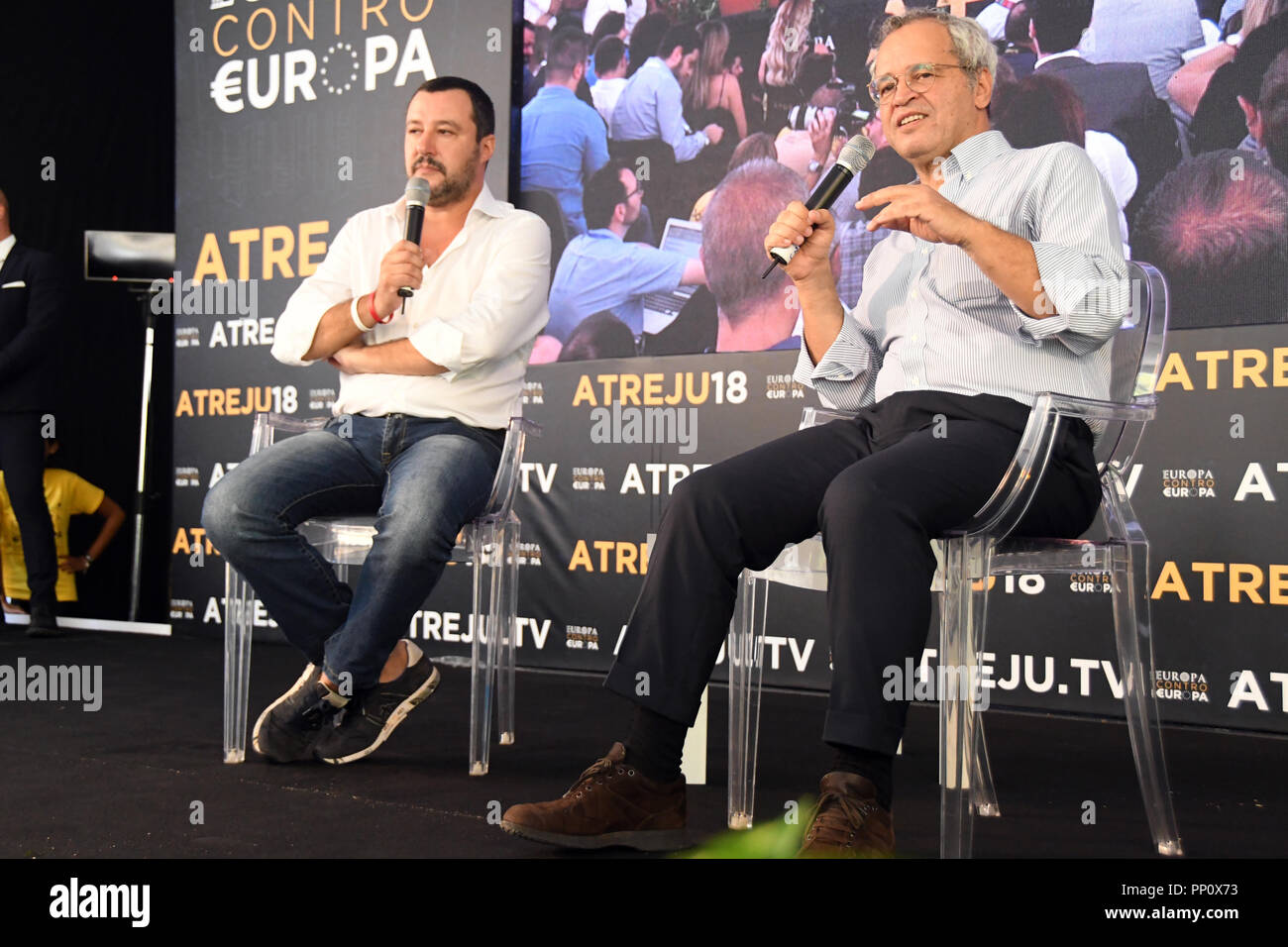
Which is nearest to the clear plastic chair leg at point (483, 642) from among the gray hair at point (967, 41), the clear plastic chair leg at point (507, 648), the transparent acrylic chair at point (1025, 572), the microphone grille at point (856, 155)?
the clear plastic chair leg at point (507, 648)

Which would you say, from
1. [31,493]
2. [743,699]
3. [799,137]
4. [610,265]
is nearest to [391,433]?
[743,699]

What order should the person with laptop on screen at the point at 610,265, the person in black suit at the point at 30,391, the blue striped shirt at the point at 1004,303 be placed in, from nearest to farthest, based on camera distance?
the blue striped shirt at the point at 1004,303 → the person with laptop on screen at the point at 610,265 → the person in black suit at the point at 30,391

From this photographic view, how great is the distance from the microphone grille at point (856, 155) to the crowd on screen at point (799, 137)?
4.85 ft

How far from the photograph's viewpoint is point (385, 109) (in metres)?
4.23

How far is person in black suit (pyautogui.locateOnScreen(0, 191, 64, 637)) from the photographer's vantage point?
14.3ft

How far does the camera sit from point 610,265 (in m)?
3.94

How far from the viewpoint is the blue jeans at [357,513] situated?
221cm

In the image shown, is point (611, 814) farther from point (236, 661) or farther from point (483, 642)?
point (236, 661)

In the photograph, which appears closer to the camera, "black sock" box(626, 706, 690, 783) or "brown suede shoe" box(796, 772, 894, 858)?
"brown suede shoe" box(796, 772, 894, 858)

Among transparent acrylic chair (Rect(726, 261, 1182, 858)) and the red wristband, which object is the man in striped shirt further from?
the red wristband

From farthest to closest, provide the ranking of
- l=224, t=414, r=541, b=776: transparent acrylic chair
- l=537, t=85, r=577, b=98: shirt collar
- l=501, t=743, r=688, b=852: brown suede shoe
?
l=537, t=85, r=577, b=98: shirt collar → l=224, t=414, r=541, b=776: transparent acrylic chair → l=501, t=743, r=688, b=852: brown suede shoe

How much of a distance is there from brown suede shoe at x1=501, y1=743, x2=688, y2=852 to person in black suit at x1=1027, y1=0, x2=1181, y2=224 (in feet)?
7.24

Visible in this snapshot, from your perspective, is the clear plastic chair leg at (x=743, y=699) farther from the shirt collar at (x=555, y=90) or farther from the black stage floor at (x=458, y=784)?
the shirt collar at (x=555, y=90)

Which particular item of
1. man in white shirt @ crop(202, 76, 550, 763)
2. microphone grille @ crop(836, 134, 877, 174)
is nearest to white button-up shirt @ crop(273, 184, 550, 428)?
man in white shirt @ crop(202, 76, 550, 763)
